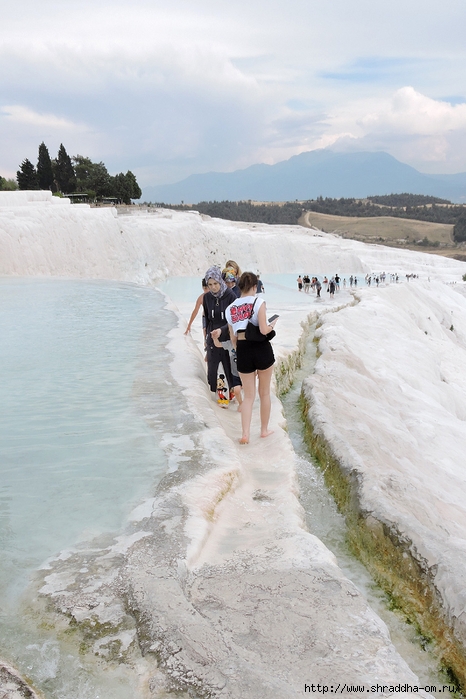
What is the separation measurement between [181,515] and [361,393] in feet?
16.3

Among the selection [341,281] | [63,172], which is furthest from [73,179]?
[341,281]

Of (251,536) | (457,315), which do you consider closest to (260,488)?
(251,536)

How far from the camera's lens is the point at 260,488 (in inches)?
158

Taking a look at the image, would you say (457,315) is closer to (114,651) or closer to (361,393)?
(361,393)

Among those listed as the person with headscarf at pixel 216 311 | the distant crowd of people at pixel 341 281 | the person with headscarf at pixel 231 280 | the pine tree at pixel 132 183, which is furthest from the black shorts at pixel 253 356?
the pine tree at pixel 132 183

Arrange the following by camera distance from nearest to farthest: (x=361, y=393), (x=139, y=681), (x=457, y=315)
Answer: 1. (x=139, y=681)
2. (x=361, y=393)
3. (x=457, y=315)

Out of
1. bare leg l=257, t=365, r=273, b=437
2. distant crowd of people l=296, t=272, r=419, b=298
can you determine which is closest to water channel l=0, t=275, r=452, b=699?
bare leg l=257, t=365, r=273, b=437

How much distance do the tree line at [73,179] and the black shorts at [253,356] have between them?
40.1 meters

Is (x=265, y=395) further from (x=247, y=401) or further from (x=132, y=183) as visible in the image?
(x=132, y=183)

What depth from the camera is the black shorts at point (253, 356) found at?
4.61 metres

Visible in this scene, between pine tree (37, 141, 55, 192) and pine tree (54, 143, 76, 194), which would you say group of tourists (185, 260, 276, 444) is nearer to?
pine tree (37, 141, 55, 192)

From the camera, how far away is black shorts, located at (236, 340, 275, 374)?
4.61 meters

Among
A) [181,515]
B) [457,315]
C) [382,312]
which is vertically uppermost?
[181,515]

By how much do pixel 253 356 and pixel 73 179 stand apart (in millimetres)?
44231
